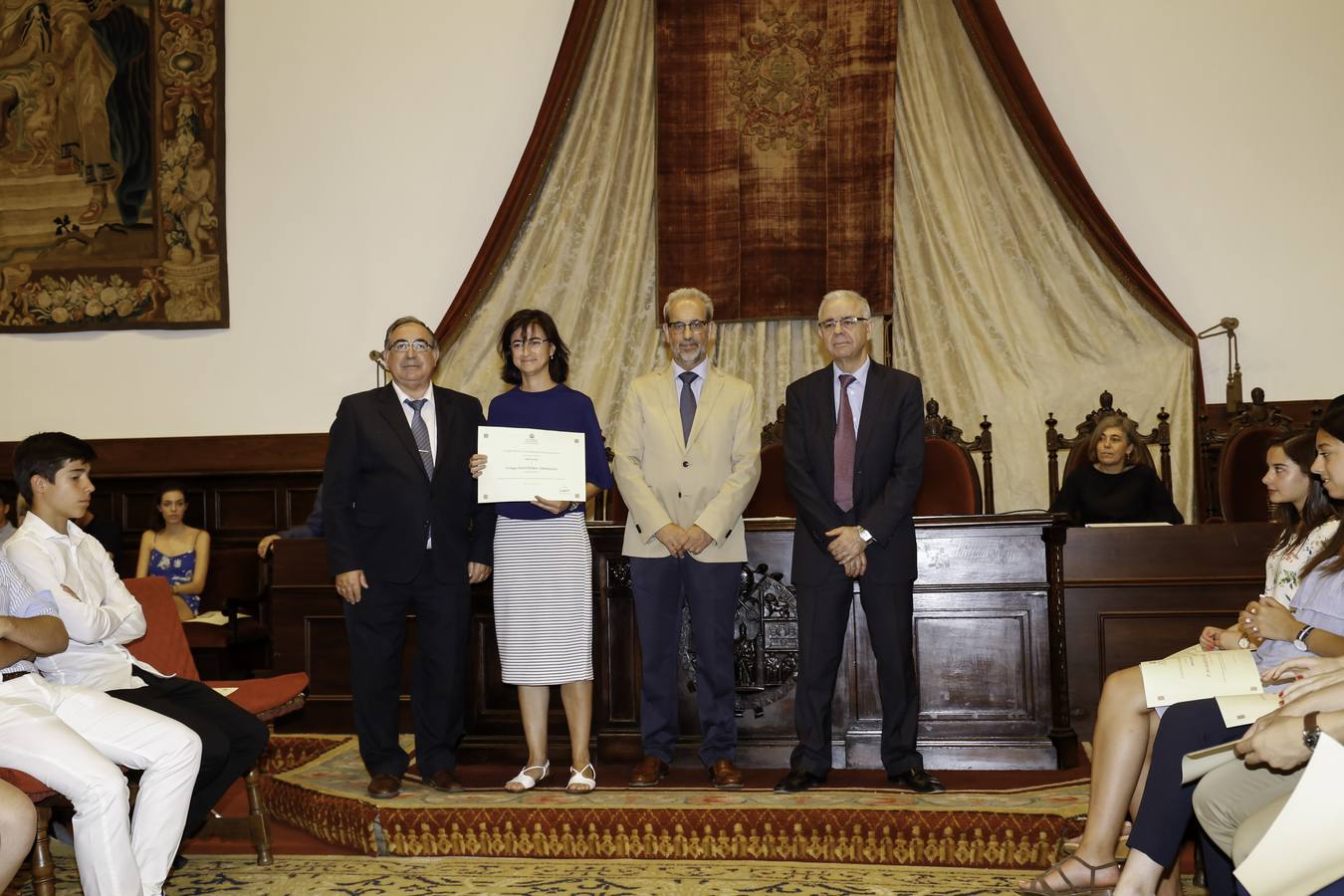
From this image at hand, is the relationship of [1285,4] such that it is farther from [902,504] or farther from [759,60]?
[902,504]

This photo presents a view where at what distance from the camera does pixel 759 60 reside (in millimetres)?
6953

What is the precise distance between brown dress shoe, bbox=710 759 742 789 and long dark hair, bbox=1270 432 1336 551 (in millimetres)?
1744

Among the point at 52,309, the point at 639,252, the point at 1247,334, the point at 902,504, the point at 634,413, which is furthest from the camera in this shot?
the point at 52,309

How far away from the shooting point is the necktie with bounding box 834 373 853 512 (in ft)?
12.9

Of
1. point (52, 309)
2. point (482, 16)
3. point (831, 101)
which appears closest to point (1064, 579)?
point (831, 101)

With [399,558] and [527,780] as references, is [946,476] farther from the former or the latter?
[399,558]

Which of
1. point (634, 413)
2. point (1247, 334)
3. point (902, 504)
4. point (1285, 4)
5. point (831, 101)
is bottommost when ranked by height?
point (902, 504)

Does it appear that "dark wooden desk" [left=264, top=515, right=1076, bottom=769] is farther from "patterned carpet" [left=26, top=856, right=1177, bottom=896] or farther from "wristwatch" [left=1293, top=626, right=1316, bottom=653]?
"wristwatch" [left=1293, top=626, right=1316, bottom=653]

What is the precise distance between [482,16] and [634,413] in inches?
171

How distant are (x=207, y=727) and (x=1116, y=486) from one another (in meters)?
3.95

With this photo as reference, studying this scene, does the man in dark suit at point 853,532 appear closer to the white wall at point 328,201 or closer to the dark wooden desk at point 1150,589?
the dark wooden desk at point 1150,589

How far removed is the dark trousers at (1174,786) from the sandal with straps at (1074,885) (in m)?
0.24

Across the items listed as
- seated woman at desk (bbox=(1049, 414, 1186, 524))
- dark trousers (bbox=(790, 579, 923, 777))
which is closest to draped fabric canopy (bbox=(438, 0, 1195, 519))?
seated woman at desk (bbox=(1049, 414, 1186, 524))

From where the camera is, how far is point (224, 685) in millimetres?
4012
